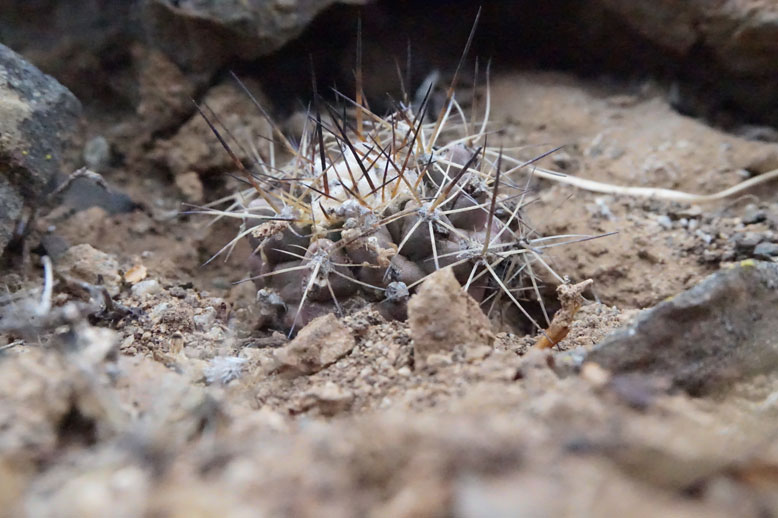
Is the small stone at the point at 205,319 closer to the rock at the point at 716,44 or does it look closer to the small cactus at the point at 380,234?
the small cactus at the point at 380,234

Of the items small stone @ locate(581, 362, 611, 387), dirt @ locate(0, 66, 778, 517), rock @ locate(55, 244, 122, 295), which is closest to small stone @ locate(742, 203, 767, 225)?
dirt @ locate(0, 66, 778, 517)

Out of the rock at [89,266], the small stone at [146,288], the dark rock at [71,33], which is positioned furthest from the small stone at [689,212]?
the dark rock at [71,33]

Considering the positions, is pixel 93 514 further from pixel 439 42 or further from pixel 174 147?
pixel 439 42

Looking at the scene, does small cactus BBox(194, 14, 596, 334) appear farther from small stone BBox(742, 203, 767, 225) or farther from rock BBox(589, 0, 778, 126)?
rock BBox(589, 0, 778, 126)

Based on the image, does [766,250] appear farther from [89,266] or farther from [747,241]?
[89,266]

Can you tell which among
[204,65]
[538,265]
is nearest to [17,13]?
[204,65]

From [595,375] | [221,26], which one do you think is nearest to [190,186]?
[221,26]
